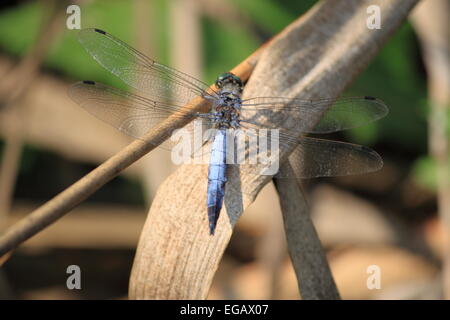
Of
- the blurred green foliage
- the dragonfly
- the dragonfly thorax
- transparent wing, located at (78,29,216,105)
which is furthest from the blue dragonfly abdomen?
the blurred green foliage

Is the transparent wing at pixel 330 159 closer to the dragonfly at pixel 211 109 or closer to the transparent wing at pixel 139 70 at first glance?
the dragonfly at pixel 211 109

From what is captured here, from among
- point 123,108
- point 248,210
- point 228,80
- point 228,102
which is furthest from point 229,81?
point 248,210

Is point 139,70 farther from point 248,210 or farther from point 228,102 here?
point 248,210

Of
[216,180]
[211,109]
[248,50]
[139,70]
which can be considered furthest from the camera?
[248,50]

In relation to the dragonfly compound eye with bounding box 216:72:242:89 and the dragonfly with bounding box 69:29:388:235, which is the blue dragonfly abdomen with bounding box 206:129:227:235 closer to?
the dragonfly with bounding box 69:29:388:235

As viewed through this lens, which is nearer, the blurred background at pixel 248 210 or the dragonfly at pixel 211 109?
the dragonfly at pixel 211 109

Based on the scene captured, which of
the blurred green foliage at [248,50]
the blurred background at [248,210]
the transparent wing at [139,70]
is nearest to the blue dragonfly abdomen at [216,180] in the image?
the transparent wing at [139,70]
